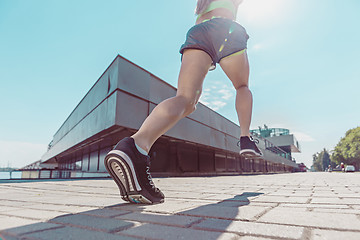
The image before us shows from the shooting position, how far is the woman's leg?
152 cm

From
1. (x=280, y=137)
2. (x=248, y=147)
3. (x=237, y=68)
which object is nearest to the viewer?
(x=237, y=68)

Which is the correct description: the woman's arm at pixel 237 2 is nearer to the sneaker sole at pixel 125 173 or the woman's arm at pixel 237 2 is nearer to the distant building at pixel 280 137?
the sneaker sole at pixel 125 173

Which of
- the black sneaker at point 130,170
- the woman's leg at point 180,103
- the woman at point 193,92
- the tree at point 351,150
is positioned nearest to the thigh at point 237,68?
the woman at point 193,92

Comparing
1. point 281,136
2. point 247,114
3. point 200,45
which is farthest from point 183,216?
point 281,136

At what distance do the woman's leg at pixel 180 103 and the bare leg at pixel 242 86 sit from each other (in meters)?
0.41

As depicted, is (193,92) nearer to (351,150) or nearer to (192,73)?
(192,73)

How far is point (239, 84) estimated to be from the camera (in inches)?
94.3

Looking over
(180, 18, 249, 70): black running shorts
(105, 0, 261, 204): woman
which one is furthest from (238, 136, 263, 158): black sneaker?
(180, 18, 249, 70): black running shorts

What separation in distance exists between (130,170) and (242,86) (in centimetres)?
161

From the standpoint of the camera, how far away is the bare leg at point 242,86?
2.21 m

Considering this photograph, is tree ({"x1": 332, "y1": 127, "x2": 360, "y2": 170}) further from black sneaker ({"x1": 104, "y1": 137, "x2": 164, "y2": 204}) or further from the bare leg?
black sneaker ({"x1": 104, "y1": 137, "x2": 164, "y2": 204})

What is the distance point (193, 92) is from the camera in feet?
5.71

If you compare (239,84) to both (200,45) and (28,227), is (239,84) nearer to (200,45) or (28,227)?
(200,45)

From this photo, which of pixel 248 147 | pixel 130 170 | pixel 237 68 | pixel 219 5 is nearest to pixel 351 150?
pixel 248 147
